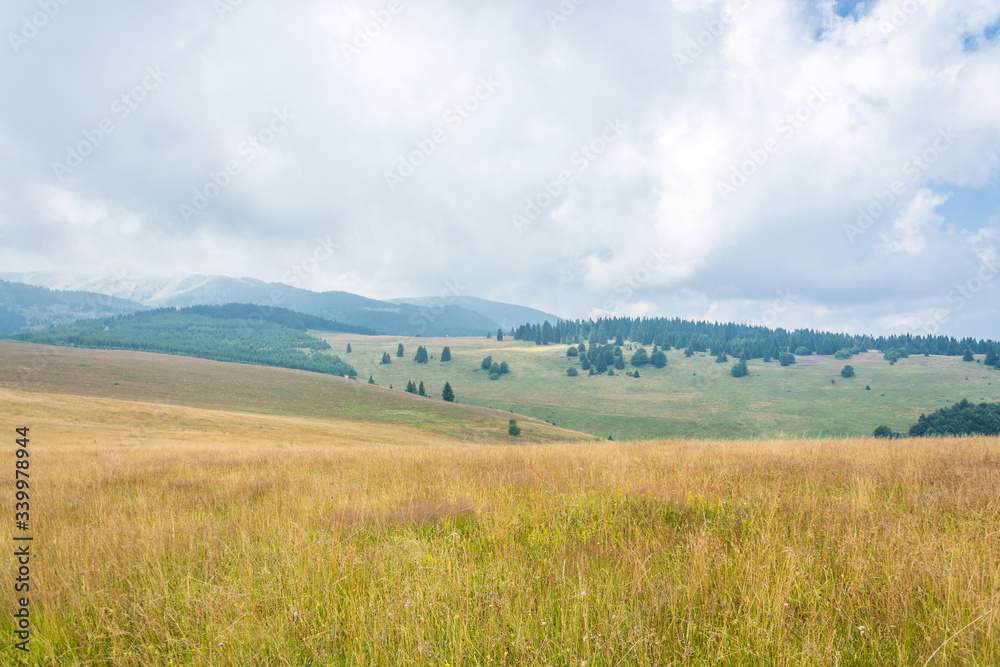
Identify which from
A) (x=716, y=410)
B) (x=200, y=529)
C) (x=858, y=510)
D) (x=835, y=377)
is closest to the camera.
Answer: (x=858, y=510)

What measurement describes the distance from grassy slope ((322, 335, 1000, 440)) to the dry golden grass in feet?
223

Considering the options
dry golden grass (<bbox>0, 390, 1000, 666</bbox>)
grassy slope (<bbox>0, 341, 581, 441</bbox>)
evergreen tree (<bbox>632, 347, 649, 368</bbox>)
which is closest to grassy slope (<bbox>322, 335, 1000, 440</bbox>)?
evergreen tree (<bbox>632, 347, 649, 368</bbox>)

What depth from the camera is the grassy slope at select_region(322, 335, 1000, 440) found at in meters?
80.7

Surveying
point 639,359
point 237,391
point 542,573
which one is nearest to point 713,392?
point 639,359

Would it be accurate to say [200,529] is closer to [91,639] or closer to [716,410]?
[91,639]

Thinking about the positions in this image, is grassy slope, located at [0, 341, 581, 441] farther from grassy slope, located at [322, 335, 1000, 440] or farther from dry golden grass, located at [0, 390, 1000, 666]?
dry golden grass, located at [0, 390, 1000, 666]

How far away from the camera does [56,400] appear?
143 feet

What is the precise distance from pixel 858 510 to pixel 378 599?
5.11 metres

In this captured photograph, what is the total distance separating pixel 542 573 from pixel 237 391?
294ft

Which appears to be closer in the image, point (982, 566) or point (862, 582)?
point (862, 582)

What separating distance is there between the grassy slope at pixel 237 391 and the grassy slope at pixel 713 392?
24808 mm

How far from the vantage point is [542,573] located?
3.70m

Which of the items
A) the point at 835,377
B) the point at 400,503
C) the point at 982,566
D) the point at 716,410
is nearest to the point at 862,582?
Answer: the point at 982,566

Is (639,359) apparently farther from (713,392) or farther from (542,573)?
(542,573)
